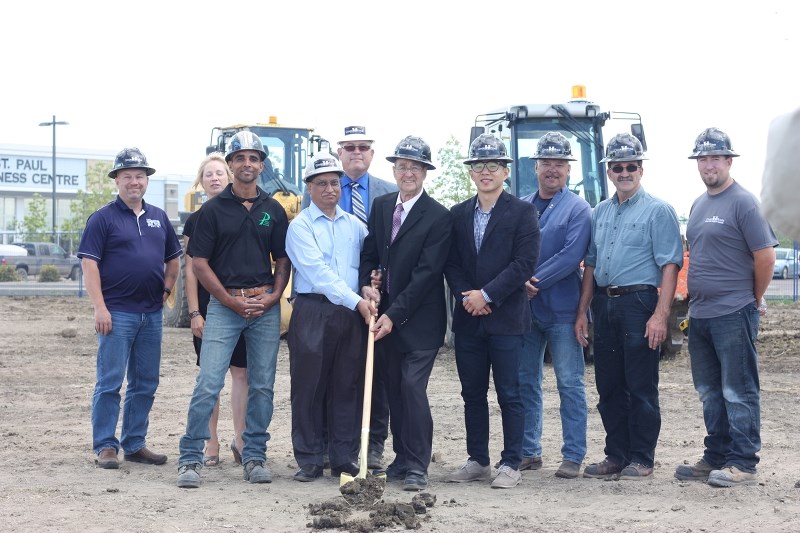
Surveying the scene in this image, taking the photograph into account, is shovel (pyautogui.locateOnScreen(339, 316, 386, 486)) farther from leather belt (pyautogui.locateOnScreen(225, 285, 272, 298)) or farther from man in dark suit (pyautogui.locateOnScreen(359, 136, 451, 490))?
leather belt (pyautogui.locateOnScreen(225, 285, 272, 298))

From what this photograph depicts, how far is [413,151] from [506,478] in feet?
7.51

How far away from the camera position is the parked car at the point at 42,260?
37.1 meters

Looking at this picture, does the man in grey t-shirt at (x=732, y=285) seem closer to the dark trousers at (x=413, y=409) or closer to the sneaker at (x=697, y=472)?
the sneaker at (x=697, y=472)

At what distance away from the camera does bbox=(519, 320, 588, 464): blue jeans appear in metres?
7.54

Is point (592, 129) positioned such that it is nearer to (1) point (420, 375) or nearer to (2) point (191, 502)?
(1) point (420, 375)

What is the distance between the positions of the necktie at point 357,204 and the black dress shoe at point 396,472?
6.26ft

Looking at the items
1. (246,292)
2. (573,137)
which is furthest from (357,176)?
(573,137)

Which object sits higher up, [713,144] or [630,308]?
[713,144]

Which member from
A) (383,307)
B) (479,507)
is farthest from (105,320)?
(479,507)

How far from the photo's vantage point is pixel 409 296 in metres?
7.12

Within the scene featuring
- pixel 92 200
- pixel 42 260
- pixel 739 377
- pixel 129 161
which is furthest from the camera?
pixel 92 200

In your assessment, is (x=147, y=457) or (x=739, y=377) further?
(x=147, y=457)

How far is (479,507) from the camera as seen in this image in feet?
21.4

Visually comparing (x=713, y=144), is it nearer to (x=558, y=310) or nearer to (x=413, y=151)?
(x=558, y=310)
